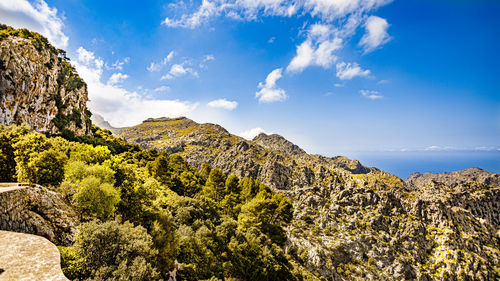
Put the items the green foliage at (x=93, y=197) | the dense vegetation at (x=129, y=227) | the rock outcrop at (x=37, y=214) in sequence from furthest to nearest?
the green foliage at (x=93, y=197), the dense vegetation at (x=129, y=227), the rock outcrop at (x=37, y=214)

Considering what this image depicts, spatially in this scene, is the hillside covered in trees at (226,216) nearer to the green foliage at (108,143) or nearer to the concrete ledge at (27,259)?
the green foliage at (108,143)

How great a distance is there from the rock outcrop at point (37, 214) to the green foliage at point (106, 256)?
3.61 m

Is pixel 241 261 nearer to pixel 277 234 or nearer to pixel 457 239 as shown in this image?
pixel 277 234

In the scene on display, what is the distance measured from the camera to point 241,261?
115 ft

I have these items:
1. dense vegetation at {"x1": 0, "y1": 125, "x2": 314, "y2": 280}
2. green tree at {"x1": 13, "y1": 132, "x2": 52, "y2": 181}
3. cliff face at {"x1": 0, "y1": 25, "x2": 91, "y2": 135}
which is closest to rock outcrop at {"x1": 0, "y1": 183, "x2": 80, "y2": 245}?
dense vegetation at {"x1": 0, "y1": 125, "x2": 314, "y2": 280}

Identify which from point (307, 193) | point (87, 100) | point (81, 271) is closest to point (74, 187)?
point (81, 271)

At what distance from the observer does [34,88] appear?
5669 centimetres

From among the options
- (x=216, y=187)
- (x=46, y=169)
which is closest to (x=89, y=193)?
(x=46, y=169)

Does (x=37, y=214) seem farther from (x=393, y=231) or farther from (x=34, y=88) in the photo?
(x=393, y=231)

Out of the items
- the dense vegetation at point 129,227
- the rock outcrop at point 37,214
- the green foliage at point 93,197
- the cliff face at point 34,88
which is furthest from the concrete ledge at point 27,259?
the cliff face at point 34,88

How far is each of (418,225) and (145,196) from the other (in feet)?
304

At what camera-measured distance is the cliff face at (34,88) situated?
49.2 metres

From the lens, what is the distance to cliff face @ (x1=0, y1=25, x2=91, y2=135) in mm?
49219

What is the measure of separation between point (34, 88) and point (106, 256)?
7031 centimetres
